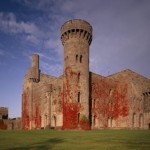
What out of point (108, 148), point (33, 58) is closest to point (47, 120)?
point (33, 58)

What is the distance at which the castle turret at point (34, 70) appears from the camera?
4953 centimetres

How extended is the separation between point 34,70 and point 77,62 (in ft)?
53.6

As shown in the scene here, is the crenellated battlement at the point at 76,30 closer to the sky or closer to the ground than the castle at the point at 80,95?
closer to the sky

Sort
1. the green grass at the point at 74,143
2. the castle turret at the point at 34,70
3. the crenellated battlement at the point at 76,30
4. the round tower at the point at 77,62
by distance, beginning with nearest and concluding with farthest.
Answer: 1. the green grass at the point at 74,143
2. the round tower at the point at 77,62
3. the crenellated battlement at the point at 76,30
4. the castle turret at the point at 34,70

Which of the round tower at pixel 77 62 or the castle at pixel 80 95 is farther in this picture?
the castle at pixel 80 95

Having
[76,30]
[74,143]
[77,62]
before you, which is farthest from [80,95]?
[74,143]

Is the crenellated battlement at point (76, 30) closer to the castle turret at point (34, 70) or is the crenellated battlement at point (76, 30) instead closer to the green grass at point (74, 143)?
the castle turret at point (34, 70)

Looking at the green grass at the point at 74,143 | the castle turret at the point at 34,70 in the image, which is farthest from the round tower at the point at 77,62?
the green grass at the point at 74,143

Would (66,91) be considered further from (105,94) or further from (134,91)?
(134,91)

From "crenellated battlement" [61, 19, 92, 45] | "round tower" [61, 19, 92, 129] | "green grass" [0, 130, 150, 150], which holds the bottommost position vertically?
"green grass" [0, 130, 150, 150]

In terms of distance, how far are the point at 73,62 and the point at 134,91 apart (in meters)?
16.3

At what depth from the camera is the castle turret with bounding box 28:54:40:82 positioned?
49.5 metres

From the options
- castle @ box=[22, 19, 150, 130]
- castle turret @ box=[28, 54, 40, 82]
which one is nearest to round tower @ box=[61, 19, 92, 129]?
castle @ box=[22, 19, 150, 130]

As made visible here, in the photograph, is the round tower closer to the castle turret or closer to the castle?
the castle
